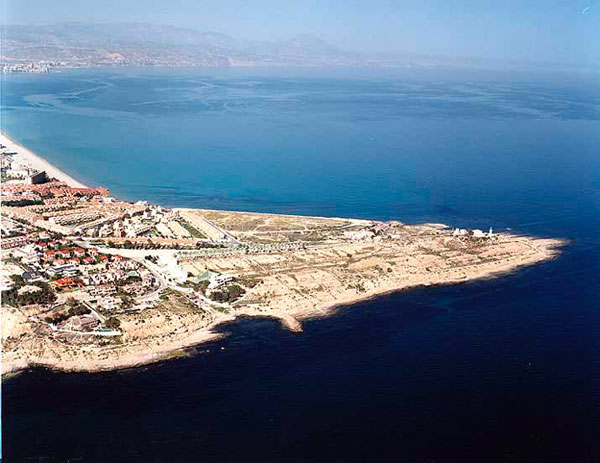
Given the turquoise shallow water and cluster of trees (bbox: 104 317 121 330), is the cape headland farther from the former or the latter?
the turquoise shallow water

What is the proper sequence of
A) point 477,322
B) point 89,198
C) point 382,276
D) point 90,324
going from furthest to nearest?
point 89,198, point 382,276, point 477,322, point 90,324

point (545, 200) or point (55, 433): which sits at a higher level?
point (545, 200)

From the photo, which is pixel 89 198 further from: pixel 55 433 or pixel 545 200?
pixel 545 200

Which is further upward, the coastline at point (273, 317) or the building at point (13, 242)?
the building at point (13, 242)

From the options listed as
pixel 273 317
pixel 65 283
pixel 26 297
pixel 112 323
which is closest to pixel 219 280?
pixel 273 317

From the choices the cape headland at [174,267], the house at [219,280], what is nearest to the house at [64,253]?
the cape headland at [174,267]

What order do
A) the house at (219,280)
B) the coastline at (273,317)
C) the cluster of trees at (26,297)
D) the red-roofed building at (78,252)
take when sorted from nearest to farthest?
the coastline at (273,317) < the cluster of trees at (26,297) < the house at (219,280) < the red-roofed building at (78,252)

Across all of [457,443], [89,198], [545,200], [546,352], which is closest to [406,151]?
[545,200]

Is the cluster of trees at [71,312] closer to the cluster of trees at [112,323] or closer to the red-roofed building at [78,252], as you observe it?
the cluster of trees at [112,323]
